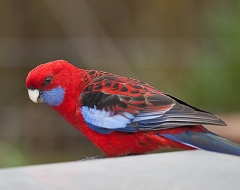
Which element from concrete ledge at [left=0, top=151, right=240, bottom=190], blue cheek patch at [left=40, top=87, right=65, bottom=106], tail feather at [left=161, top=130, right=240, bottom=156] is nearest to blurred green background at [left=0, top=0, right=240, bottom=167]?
blue cheek patch at [left=40, top=87, right=65, bottom=106]

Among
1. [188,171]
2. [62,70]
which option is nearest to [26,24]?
[62,70]

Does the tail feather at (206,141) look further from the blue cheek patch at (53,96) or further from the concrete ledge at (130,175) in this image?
the concrete ledge at (130,175)

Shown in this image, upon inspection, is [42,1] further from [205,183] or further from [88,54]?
[205,183]

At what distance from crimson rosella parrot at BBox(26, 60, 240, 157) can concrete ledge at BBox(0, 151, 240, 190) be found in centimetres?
97

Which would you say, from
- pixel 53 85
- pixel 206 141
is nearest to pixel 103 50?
pixel 53 85

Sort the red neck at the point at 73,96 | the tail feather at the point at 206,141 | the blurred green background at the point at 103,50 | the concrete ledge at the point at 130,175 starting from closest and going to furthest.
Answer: the concrete ledge at the point at 130,175 < the tail feather at the point at 206,141 < the red neck at the point at 73,96 < the blurred green background at the point at 103,50

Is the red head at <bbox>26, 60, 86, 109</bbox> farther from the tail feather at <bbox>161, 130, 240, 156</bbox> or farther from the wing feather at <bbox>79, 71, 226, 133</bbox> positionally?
the tail feather at <bbox>161, 130, 240, 156</bbox>

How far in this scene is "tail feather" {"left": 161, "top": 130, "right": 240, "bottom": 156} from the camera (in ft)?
6.56

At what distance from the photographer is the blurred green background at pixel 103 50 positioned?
418 centimetres

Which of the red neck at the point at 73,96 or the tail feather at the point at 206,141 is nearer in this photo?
the tail feather at the point at 206,141

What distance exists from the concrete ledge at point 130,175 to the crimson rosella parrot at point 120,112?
972 mm

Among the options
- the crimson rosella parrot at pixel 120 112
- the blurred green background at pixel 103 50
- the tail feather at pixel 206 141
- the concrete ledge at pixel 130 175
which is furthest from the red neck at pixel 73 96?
the blurred green background at pixel 103 50

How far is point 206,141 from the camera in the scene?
6.98 ft

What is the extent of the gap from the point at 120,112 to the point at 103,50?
242 centimetres
